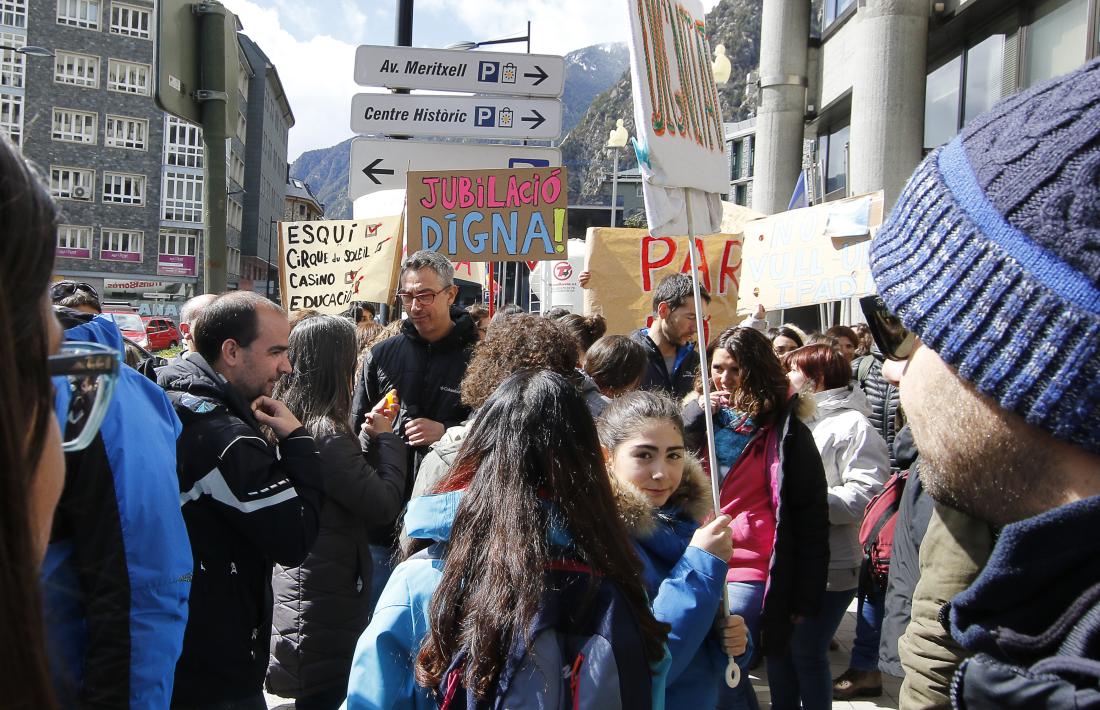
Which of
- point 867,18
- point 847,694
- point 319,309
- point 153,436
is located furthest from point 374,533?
point 867,18

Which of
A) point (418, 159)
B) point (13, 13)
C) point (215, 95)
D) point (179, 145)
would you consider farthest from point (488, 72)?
point (13, 13)

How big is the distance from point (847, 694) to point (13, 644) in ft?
17.5

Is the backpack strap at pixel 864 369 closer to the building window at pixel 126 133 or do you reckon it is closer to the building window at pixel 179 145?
the building window at pixel 126 133

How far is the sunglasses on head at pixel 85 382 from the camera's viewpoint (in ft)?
2.76

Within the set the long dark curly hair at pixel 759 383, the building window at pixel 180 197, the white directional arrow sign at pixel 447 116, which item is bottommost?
the long dark curly hair at pixel 759 383

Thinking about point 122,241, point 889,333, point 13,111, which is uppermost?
point 13,111

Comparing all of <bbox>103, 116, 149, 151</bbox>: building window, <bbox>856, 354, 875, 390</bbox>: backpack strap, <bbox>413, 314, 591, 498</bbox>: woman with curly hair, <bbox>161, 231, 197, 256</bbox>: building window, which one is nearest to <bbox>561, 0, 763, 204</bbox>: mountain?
<bbox>161, 231, 197, 256</bbox>: building window

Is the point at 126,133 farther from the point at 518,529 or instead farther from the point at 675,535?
the point at 518,529

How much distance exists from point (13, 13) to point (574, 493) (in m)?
68.4

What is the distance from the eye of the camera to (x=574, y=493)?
2.09 metres

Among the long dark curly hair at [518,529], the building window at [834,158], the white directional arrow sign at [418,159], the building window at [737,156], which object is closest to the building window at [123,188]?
the building window at [737,156]

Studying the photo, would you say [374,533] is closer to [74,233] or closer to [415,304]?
[415,304]

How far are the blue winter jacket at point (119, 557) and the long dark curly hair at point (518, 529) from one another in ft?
2.27

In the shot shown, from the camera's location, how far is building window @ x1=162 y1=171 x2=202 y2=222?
2421 inches
